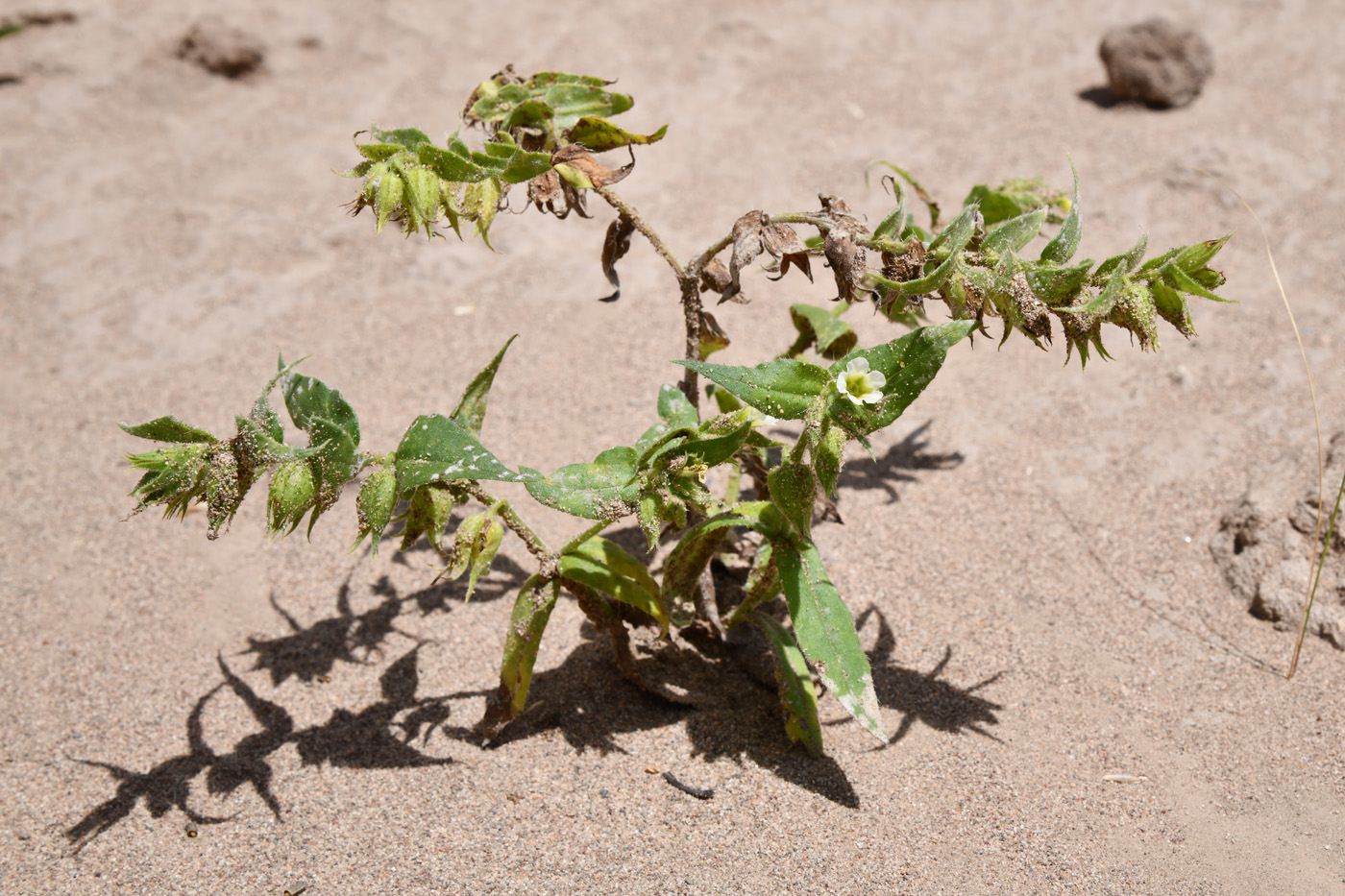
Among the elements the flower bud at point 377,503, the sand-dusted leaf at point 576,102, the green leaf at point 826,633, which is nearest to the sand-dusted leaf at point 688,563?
the green leaf at point 826,633

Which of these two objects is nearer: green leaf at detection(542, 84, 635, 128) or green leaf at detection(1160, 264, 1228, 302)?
green leaf at detection(1160, 264, 1228, 302)

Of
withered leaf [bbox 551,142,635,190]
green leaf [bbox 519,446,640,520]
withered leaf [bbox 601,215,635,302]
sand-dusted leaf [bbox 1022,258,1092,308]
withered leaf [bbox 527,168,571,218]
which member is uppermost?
sand-dusted leaf [bbox 1022,258,1092,308]

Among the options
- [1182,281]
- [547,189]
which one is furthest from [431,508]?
[1182,281]

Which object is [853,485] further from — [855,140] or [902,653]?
[855,140]

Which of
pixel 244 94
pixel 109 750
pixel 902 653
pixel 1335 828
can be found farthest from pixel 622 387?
pixel 244 94

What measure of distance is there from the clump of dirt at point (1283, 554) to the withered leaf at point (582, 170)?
188cm

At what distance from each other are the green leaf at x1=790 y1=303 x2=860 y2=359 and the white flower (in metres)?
0.56

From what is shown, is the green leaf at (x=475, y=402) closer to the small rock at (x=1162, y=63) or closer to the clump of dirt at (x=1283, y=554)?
the clump of dirt at (x=1283, y=554)

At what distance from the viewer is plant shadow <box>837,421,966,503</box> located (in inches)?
118

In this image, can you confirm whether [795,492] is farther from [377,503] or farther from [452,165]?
[452,165]

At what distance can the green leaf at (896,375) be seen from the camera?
1718mm

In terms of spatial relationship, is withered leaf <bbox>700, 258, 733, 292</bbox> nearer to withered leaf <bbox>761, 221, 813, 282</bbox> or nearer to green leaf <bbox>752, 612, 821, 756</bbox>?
withered leaf <bbox>761, 221, 813, 282</bbox>

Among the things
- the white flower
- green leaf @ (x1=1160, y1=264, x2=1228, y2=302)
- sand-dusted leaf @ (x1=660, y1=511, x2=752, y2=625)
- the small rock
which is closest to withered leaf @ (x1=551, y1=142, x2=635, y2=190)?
the white flower

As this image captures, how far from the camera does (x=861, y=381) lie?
1770 millimetres
